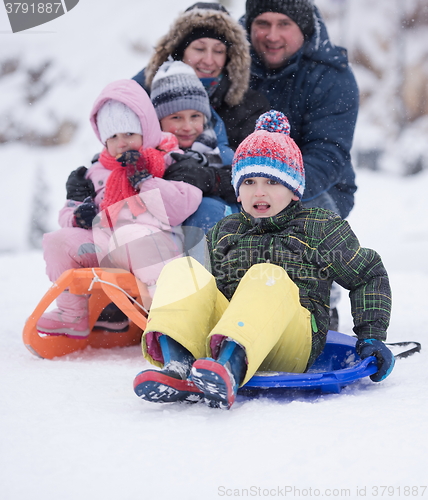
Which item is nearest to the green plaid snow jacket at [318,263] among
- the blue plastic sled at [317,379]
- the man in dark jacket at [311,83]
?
the blue plastic sled at [317,379]

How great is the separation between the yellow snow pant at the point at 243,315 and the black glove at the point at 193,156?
720mm

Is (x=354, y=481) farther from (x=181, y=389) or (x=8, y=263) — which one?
(x=8, y=263)

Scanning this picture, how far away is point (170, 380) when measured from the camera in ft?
3.63

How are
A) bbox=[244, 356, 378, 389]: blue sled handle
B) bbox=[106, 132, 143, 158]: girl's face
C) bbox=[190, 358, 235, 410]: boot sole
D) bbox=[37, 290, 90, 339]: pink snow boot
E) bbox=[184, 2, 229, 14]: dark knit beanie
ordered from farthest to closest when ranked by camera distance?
1. bbox=[184, 2, 229, 14]: dark knit beanie
2. bbox=[106, 132, 143, 158]: girl's face
3. bbox=[37, 290, 90, 339]: pink snow boot
4. bbox=[244, 356, 378, 389]: blue sled handle
5. bbox=[190, 358, 235, 410]: boot sole

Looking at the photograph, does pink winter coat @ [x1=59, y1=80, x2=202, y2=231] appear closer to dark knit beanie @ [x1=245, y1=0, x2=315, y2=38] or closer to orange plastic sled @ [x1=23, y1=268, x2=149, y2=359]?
orange plastic sled @ [x1=23, y1=268, x2=149, y2=359]

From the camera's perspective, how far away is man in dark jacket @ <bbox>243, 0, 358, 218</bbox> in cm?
230

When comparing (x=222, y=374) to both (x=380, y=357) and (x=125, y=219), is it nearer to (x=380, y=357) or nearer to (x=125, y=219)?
(x=380, y=357)

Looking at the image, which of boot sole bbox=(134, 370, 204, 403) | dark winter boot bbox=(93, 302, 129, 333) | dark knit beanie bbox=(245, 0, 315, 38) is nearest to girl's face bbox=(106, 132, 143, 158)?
dark winter boot bbox=(93, 302, 129, 333)

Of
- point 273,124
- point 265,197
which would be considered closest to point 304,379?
point 265,197

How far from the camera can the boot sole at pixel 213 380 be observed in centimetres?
101

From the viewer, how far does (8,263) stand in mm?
4219

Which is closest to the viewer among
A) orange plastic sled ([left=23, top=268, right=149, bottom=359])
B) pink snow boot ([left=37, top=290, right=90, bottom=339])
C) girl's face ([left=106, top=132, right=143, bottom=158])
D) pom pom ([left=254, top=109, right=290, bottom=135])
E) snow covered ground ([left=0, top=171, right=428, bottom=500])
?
snow covered ground ([left=0, top=171, right=428, bottom=500])

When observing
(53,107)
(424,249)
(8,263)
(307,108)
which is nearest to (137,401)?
(307,108)

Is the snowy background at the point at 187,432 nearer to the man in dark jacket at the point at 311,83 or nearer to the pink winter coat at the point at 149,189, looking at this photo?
the pink winter coat at the point at 149,189
